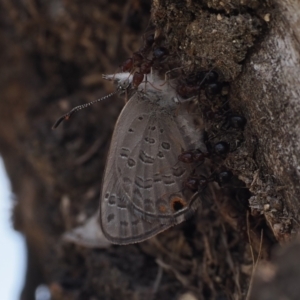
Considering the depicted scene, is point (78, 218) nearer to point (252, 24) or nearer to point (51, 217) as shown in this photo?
point (51, 217)

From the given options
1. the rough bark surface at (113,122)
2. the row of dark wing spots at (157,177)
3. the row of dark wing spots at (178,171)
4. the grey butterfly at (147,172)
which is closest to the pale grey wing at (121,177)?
the grey butterfly at (147,172)

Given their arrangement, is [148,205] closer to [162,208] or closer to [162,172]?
A: [162,208]

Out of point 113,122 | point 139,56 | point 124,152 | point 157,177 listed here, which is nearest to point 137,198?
point 157,177

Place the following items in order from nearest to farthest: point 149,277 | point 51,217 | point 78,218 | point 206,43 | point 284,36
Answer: point 284,36 < point 206,43 < point 149,277 < point 78,218 < point 51,217

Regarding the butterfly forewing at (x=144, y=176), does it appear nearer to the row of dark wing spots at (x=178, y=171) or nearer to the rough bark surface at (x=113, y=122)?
the row of dark wing spots at (x=178, y=171)

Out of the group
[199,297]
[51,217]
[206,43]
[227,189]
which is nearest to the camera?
[206,43]

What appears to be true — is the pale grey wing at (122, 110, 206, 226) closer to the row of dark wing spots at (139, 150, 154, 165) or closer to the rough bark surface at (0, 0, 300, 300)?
the row of dark wing spots at (139, 150, 154, 165)

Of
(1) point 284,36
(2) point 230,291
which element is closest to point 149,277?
(2) point 230,291
